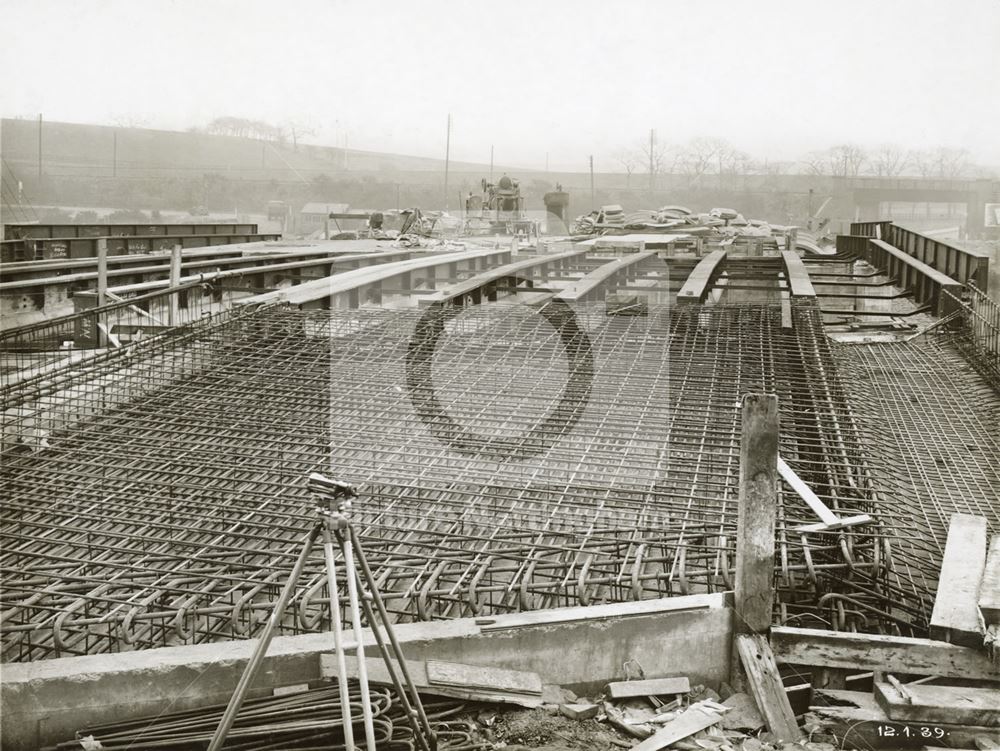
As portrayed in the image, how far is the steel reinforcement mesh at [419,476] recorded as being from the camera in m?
3.81

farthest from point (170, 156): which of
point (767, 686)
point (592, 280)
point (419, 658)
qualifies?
point (767, 686)

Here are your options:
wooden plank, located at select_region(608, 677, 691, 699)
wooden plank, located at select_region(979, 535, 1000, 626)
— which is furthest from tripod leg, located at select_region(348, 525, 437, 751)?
wooden plank, located at select_region(979, 535, 1000, 626)

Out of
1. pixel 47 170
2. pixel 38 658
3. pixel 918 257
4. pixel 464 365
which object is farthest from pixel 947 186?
pixel 38 658

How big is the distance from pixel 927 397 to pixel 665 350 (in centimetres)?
194

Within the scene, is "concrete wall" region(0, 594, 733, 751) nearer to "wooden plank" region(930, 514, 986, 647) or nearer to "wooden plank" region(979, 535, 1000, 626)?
"wooden plank" region(930, 514, 986, 647)

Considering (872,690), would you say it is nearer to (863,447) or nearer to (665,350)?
(863,447)

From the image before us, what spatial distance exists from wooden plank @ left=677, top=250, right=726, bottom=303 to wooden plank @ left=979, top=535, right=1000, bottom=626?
4758 mm

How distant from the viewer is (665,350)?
722cm

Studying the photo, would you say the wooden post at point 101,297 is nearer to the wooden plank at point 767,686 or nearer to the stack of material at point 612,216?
the wooden plank at point 767,686

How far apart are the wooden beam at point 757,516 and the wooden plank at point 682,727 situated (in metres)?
0.42

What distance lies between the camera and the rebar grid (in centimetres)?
457

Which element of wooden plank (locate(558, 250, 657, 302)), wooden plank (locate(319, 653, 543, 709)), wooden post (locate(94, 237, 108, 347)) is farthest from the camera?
wooden plank (locate(558, 250, 657, 302))

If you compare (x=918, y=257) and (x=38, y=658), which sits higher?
(x=918, y=257)

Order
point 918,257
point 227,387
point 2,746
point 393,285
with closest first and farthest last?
point 2,746
point 227,387
point 393,285
point 918,257
